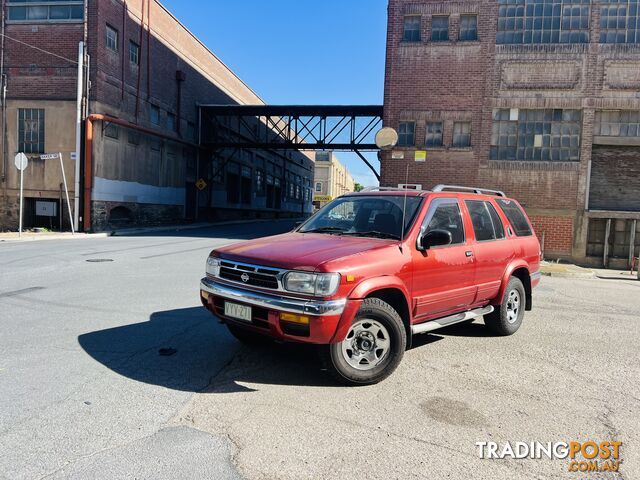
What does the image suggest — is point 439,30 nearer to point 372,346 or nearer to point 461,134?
point 461,134

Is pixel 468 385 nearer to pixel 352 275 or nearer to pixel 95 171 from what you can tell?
pixel 352 275

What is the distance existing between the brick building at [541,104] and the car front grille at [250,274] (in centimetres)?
1465

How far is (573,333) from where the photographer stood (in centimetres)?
623

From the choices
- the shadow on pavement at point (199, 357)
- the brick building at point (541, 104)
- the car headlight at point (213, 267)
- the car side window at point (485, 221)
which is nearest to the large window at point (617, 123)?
the brick building at point (541, 104)

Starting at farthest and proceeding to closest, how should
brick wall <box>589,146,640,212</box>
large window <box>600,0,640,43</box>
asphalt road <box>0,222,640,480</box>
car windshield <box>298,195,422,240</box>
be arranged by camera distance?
brick wall <box>589,146,640,212</box> < large window <box>600,0,640,43</box> < car windshield <box>298,195,422,240</box> < asphalt road <box>0,222,640,480</box>

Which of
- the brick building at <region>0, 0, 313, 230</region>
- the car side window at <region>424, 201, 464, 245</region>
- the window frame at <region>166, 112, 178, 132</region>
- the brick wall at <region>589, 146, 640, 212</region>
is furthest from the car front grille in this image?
the window frame at <region>166, 112, 178, 132</region>

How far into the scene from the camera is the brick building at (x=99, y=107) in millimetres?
22375

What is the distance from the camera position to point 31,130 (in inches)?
892

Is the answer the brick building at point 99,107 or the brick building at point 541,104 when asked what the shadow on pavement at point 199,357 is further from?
the brick building at point 99,107

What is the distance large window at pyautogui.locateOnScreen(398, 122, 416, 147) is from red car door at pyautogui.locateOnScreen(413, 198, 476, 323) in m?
13.5

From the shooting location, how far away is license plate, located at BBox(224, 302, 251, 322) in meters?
4.02

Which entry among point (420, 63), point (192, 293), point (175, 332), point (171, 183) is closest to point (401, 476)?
point (175, 332)

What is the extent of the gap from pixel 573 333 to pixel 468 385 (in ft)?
9.56

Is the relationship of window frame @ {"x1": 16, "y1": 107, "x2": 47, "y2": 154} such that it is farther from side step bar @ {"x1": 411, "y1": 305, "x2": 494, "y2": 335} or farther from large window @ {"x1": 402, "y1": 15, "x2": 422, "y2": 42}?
side step bar @ {"x1": 411, "y1": 305, "x2": 494, "y2": 335}
